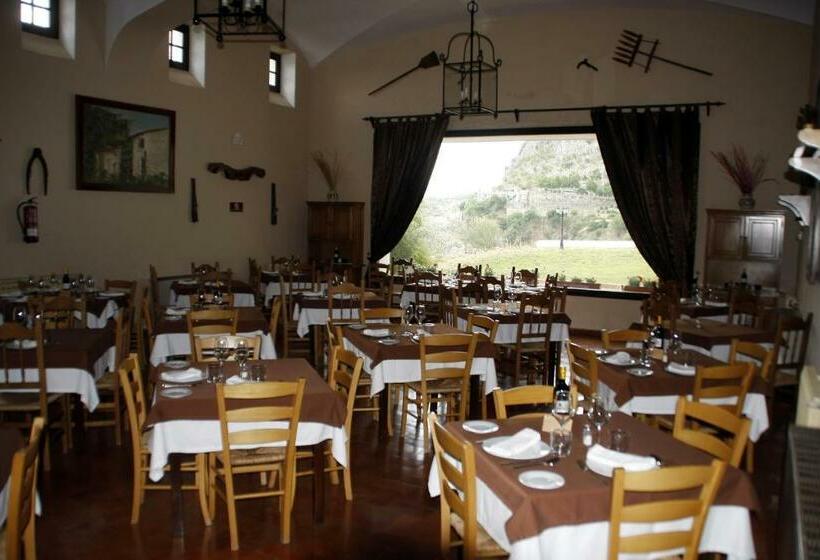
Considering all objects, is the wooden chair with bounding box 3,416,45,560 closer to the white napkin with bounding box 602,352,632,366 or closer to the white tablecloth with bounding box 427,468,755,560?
the white tablecloth with bounding box 427,468,755,560

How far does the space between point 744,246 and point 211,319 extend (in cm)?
720

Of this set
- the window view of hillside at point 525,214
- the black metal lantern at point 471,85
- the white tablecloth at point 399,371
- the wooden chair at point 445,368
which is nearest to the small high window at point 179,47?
the window view of hillside at point 525,214

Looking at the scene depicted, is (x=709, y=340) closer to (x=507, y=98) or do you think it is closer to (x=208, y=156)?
(x=507, y=98)

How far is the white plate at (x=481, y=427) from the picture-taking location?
354 cm

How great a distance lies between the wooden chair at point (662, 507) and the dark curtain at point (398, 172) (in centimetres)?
990

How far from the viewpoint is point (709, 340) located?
6.32 m

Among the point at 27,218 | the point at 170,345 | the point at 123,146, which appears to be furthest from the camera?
the point at 123,146

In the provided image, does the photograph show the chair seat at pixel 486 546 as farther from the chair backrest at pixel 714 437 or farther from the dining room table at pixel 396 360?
the dining room table at pixel 396 360

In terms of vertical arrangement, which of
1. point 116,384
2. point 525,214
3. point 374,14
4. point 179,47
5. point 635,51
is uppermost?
point 374,14

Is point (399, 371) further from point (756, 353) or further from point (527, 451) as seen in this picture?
point (756, 353)

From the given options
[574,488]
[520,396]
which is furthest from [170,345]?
[574,488]

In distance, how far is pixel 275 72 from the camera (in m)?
12.7

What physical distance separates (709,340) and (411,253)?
7525 millimetres

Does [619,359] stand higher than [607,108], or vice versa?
[607,108]
